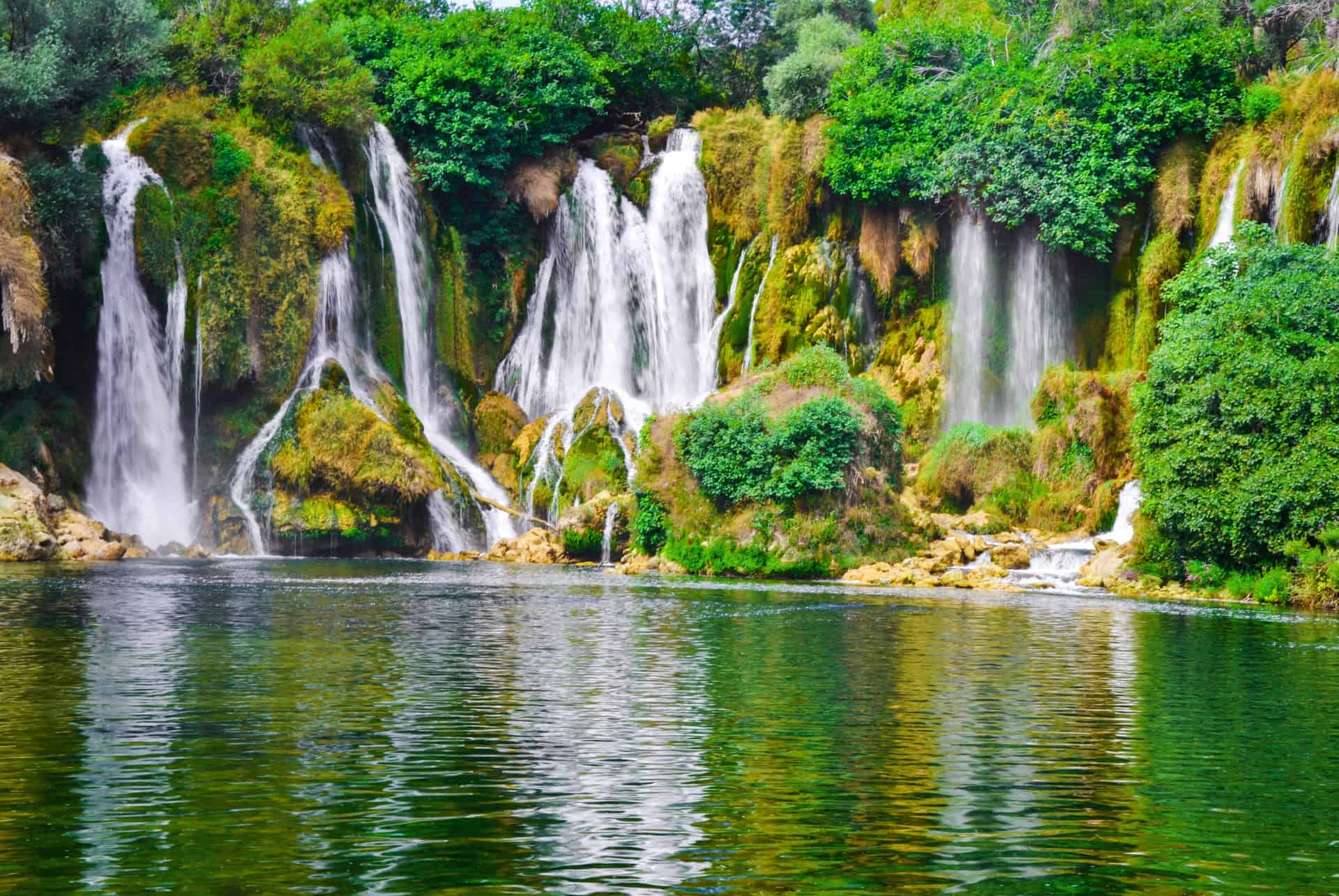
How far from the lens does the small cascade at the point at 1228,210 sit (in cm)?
4572

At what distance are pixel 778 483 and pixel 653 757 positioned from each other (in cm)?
2810

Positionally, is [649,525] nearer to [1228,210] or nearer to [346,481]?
[346,481]

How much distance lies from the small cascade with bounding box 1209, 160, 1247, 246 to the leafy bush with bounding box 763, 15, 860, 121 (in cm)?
1715

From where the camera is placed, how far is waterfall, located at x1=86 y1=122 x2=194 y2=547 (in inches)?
1794

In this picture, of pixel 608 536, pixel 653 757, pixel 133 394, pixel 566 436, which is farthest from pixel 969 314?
pixel 653 757

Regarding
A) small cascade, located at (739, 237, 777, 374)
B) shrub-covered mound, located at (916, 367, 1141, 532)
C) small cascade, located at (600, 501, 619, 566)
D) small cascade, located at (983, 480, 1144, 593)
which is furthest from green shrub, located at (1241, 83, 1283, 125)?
small cascade, located at (600, 501, 619, 566)

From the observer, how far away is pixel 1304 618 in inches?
1086

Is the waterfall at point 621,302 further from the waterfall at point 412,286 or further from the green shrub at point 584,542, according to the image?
the green shrub at point 584,542

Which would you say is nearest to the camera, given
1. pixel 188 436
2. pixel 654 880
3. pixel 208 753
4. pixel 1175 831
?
pixel 654 880

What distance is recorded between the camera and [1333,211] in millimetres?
41844

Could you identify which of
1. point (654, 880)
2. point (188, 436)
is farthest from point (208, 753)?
point (188, 436)

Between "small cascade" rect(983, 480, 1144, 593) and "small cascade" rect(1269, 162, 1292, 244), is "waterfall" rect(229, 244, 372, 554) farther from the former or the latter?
"small cascade" rect(1269, 162, 1292, 244)

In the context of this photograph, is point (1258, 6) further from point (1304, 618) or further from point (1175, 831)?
point (1175, 831)

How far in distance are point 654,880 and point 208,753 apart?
5.12m
